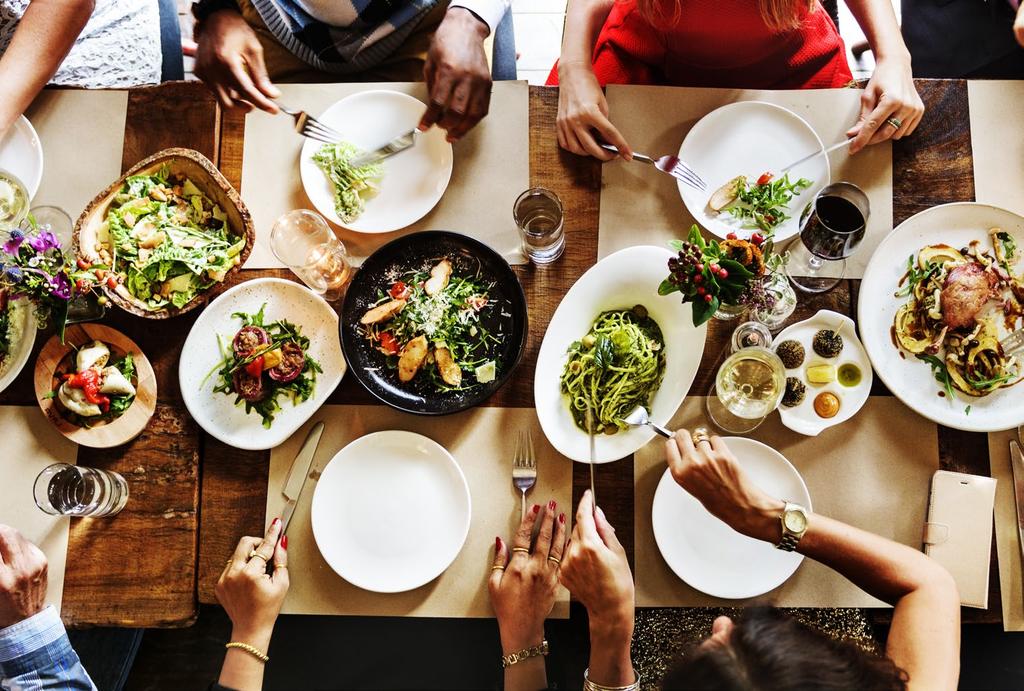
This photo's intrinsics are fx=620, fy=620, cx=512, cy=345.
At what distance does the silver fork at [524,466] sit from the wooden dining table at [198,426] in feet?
0.38

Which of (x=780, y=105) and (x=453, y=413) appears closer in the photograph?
(x=453, y=413)

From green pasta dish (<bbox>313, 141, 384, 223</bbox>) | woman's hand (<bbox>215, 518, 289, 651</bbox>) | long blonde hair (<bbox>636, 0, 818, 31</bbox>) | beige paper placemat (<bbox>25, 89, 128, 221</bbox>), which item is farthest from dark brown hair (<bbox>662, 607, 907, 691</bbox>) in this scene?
beige paper placemat (<bbox>25, 89, 128, 221</bbox>)

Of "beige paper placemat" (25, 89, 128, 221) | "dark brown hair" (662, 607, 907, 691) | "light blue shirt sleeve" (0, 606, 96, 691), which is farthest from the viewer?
"beige paper placemat" (25, 89, 128, 221)

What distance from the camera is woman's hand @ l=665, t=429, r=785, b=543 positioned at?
63.6 inches

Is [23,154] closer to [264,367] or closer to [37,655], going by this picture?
[264,367]

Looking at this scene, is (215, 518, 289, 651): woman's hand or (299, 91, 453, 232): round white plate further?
(299, 91, 453, 232): round white plate

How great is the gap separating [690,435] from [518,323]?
22.4 inches

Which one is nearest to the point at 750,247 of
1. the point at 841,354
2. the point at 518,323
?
the point at 841,354

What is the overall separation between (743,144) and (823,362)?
68 cm

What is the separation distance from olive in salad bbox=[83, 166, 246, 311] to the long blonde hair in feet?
4.54

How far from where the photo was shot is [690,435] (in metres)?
1.71

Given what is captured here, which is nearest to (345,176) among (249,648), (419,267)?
(419,267)

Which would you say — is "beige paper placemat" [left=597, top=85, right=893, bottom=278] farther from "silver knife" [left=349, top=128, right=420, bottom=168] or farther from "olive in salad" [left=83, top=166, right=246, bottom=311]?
"olive in salad" [left=83, top=166, right=246, bottom=311]

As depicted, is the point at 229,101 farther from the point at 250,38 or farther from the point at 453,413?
the point at 453,413
